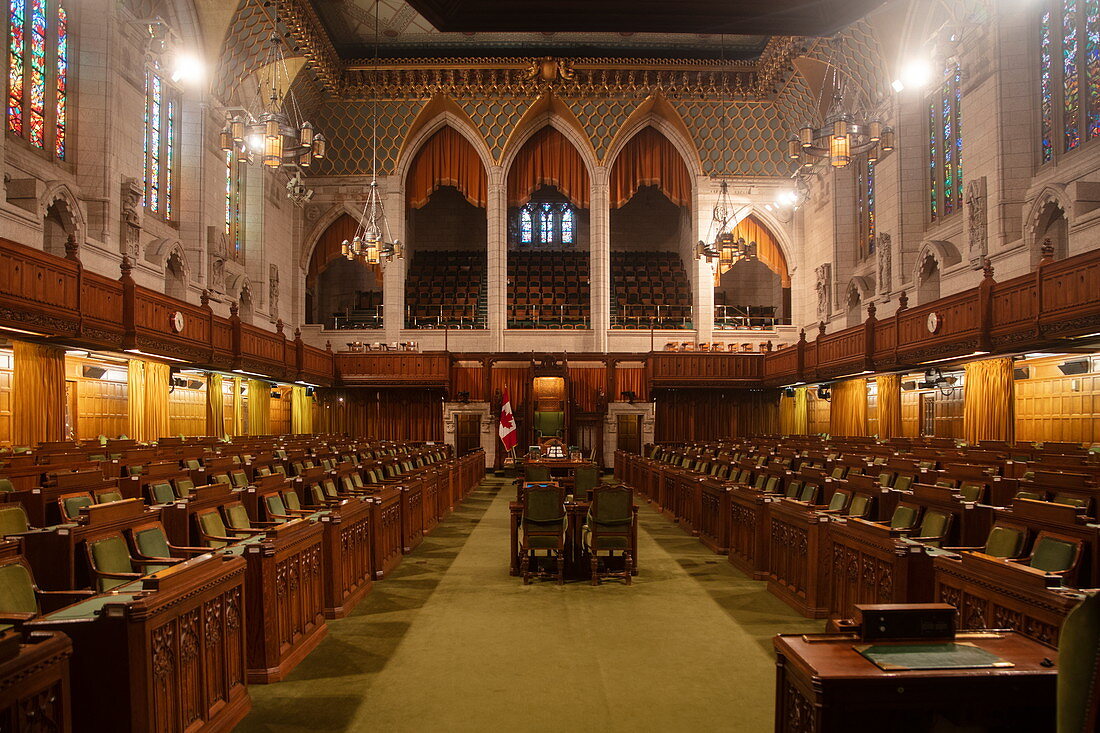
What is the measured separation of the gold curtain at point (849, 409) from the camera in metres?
19.4

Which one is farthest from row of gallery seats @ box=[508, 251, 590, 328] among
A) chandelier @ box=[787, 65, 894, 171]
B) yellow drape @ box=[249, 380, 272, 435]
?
chandelier @ box=[787, 65, 894, 171]

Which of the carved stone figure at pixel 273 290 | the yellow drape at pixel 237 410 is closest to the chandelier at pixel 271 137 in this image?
the carved stone figure at pixel 273 290

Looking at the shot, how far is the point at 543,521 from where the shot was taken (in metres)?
7.43

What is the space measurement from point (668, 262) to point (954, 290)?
51.2ft

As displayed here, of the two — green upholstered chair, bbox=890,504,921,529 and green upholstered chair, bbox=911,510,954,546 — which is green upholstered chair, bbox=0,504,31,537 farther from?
green upholstered chair, bbox=890,504,921,529

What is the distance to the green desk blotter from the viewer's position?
6.63ft

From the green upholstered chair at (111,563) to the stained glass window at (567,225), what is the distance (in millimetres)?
29464

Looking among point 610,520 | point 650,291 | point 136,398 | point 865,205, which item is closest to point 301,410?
point 136,398

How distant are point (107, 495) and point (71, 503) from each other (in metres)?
0.47

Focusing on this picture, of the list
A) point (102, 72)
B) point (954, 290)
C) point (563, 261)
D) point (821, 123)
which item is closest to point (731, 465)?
point (954, 290)

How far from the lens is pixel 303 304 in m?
26.5

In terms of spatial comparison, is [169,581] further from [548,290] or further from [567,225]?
[567,225]

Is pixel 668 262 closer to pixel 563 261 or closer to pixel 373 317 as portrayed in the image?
pixel 563 261

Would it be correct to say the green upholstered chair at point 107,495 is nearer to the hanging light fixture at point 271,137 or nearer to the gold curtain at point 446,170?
the hanging light fixture at point 271,137
